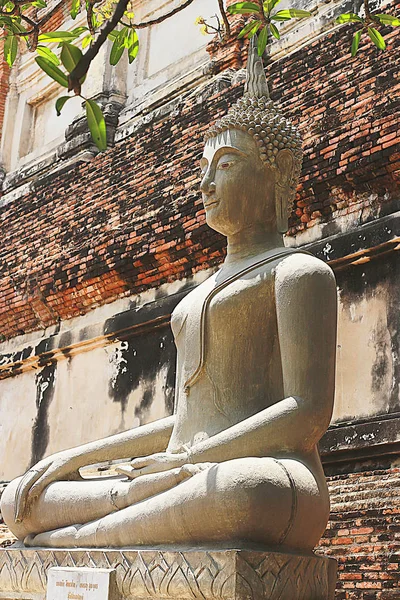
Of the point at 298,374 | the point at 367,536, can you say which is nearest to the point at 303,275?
the point at 298,374

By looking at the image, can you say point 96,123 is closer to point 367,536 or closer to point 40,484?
point 40,484

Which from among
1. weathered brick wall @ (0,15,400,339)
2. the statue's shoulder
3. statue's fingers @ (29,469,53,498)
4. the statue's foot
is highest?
weathered brick wall @ (0,15,400,339)

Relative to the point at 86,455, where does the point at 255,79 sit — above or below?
above

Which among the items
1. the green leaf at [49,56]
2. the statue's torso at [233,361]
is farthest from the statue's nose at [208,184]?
the green leaf at [49,56]

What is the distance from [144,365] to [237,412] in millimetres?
3986

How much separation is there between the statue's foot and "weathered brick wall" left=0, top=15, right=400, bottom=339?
3287 millimetres

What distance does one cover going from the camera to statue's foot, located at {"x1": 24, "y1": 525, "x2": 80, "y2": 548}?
4.00 meters

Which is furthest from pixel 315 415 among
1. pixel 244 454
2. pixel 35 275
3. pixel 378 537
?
pixel 35 275

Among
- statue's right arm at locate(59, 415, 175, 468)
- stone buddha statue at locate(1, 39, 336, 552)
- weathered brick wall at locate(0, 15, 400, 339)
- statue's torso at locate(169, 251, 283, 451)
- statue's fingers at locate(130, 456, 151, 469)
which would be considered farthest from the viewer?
weathered brick wall at locate(0, 15, 400, 339)

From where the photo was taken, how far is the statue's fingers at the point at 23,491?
4.21 m

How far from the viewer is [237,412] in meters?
4.07

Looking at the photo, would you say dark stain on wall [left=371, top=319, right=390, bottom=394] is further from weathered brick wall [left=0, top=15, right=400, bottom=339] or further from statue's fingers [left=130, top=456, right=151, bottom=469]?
statue's fingers [left=130, top=456, right=151, bottom=469]

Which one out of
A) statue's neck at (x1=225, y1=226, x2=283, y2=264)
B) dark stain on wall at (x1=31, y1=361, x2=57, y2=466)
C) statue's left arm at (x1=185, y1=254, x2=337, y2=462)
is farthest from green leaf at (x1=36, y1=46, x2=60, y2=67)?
dark stain on wall at (x1=31, y1=361, x2=57, y2=466)

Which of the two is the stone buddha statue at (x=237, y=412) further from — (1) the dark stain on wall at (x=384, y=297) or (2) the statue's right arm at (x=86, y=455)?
(1) the dark stain on wall at (x=384, y=297)
